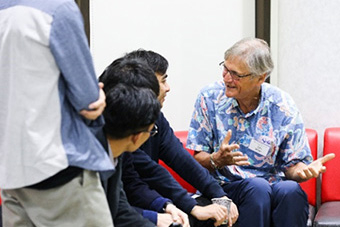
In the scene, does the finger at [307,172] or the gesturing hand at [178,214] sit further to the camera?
the finger at [307,172]

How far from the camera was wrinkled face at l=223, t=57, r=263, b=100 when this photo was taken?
3.03 m

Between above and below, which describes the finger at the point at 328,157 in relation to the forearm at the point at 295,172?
above

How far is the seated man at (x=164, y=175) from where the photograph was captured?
8.40ft

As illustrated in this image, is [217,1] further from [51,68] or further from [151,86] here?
[51,68]

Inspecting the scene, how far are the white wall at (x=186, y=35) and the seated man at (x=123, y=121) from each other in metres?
1.79

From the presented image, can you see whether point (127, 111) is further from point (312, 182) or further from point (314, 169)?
point (312, 182)

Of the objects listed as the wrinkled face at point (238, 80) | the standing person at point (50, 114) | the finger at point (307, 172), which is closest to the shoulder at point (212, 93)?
the wrinkled face at point (238, 80)

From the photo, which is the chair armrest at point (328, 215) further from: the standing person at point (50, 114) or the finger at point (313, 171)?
the standing person at point (50, 114)

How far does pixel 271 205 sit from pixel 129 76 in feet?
4.08

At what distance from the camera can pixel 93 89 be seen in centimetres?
172

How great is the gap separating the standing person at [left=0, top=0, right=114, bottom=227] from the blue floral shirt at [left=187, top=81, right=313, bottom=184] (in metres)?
1.43

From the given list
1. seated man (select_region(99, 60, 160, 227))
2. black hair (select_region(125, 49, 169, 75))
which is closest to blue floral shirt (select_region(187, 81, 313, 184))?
black hair (select_region(125, 49, 169, 75))

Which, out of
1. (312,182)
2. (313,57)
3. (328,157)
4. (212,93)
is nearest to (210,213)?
(328,157)

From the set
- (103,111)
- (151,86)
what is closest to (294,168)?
(151,86)
